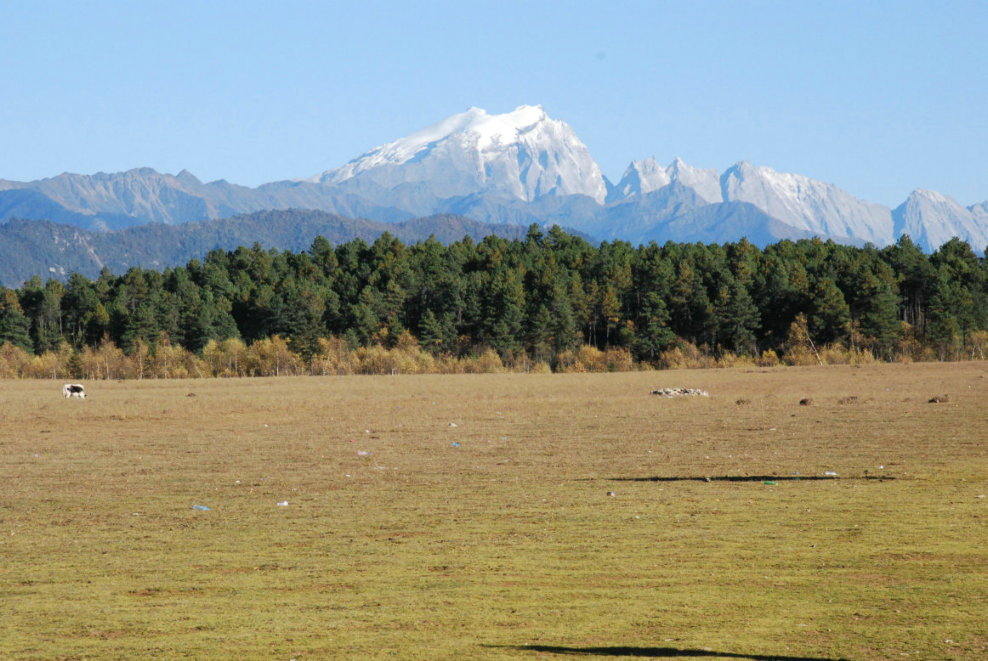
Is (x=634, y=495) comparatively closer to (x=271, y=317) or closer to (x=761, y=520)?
(x=761, y=520)

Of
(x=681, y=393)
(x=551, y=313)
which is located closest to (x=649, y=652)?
(x=681, y=393)

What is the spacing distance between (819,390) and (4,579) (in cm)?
5270

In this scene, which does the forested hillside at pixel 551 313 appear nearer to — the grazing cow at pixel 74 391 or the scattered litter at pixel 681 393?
the grazing cow at pixel 74 391

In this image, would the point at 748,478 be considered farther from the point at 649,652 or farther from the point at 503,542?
the point at 649,652

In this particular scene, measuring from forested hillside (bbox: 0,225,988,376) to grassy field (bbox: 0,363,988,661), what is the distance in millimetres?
71665

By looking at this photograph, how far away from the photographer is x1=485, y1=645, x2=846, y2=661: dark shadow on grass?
362 inches

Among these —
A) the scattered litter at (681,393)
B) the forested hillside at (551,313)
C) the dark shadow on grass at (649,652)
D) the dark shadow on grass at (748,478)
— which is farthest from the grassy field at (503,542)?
the forested hillside at (551,313)

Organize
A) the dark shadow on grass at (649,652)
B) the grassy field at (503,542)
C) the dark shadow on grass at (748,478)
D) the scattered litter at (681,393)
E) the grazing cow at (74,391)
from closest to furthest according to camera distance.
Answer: the dark shadow on grass at (649,652) → the grassy field at (503,542) → the dark shadow on grass at (748,478) → the scattered litter at (681,393) → the grazing cow at (74,391)

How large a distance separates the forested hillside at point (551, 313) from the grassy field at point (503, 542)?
235ft

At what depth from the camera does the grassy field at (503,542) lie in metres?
10.2

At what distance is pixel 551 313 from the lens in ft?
371

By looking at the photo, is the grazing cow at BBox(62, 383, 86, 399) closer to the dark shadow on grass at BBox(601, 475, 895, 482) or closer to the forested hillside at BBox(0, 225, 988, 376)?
the forested hillside at BBox(0, 225, 988, 376)

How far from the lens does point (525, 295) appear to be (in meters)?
118

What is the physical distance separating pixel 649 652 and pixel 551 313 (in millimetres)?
103769
